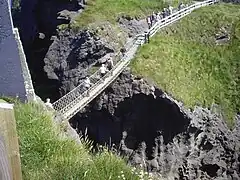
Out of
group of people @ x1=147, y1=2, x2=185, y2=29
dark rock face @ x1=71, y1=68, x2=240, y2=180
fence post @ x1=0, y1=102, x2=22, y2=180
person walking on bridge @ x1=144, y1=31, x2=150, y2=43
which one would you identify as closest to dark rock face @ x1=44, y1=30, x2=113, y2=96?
person walking on bridge @ x1=144, y1=31, x2=150, y2=43

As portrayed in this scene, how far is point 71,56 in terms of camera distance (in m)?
32.6

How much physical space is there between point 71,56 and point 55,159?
80.4ft

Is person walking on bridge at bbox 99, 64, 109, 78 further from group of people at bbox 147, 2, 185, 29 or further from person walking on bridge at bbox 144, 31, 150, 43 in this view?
group of people at bbox 147, 2, 185, 29

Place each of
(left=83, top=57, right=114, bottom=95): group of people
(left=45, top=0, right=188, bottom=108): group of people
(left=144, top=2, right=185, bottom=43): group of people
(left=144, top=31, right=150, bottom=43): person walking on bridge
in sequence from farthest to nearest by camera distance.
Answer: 1. (left=144, top=2, right=185, bottom=43): group of people
2. (left=144, top=31, right=150, bottom=43): person walking on bridge
3. (left=45, top=0, right=188, bottom=108): group of people
4. (left=83, top=57, right=114, bottom=95): group of people

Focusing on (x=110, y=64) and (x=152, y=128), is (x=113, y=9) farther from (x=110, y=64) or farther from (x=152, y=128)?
(x=152, y=128)

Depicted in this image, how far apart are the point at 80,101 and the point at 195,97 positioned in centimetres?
808

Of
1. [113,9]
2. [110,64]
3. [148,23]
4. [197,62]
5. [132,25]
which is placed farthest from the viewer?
[113,9]

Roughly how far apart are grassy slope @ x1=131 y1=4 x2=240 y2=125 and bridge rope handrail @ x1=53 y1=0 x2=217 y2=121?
511 millimetres

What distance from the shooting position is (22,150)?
866 cm

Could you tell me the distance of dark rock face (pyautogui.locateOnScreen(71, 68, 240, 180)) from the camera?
28.3 meters

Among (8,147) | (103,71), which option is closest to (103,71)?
(103,71)

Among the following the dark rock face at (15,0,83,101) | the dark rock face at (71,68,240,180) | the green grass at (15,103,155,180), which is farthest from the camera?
the dark rock face at (15,0,83,101)

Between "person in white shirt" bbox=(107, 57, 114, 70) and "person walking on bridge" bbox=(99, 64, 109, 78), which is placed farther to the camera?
"person in white shirt" bbox=(107, 57, 114, 70)

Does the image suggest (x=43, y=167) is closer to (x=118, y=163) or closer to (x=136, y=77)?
(x=118, y=163)
